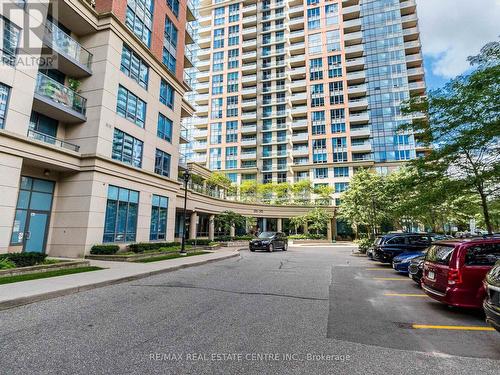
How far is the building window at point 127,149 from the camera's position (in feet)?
55.2

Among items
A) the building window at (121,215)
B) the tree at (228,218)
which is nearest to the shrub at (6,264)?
the building window at (121,215)

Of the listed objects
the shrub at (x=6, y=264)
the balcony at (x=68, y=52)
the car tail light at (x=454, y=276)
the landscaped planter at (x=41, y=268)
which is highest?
the balcony at (x=68, y=52)

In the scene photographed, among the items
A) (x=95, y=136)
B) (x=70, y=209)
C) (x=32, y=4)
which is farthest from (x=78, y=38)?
(x=70, y=209)

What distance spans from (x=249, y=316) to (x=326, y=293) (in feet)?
11.4

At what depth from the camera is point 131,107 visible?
59.6ft

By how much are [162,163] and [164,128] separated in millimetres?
3014

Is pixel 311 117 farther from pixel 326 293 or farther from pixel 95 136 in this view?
pixel 326 293

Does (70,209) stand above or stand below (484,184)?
below

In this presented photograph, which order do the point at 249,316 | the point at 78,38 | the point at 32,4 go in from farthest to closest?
the point at 78,38, the point at 32,4, the point at 249,316

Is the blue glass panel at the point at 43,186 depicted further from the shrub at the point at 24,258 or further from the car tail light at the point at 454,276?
the car tail light at the point at 454,276

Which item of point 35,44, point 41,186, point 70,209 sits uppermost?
point 35,44

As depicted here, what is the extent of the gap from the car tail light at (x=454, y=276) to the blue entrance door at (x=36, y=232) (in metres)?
17.6

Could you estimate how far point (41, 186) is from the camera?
1450cm

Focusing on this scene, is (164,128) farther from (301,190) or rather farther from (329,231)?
(301,190)
